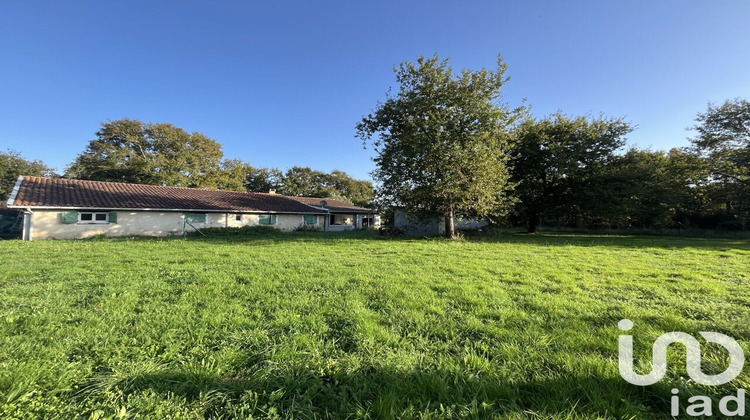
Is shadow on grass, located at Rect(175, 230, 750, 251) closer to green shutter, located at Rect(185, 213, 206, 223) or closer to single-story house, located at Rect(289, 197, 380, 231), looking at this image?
green shutter, located at Rect(185, 213, 206, 223)

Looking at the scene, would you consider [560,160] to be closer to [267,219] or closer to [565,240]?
[565,240]

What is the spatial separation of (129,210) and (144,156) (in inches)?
770

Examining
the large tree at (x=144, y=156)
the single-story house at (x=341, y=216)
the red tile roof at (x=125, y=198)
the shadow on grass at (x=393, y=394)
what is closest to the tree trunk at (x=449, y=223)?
the single-story house at (x=341, y=216)

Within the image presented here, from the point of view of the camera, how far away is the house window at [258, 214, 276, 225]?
958 inches

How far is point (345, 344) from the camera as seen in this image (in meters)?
3.12

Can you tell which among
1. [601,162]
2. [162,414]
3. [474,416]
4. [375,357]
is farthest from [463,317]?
[601,162]

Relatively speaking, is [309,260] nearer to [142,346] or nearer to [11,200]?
[142,346]

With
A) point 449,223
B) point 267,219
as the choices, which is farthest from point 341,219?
point 449,223

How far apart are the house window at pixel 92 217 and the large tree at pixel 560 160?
90.5 feet

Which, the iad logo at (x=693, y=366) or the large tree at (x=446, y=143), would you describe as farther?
the large tree at (x=446, y=143)

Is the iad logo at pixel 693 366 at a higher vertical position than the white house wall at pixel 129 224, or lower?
lower

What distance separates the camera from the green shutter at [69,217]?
16.4m

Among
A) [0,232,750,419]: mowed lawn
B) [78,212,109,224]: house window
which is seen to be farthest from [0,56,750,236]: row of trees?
[78,212,109,224]: house window

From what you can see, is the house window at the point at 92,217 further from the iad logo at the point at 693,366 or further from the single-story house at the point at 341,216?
the iad logo at the point at 693,366
